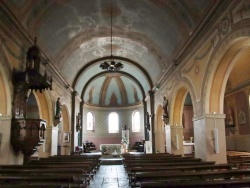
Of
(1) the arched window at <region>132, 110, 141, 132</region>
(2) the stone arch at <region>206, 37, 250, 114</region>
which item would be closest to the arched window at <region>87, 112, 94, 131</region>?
(1) the arched window at <region>132, 110, 141, 132</region>

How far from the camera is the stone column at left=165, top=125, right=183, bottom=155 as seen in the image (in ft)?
47.2

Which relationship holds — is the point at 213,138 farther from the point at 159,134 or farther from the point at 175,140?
the point at 159,134

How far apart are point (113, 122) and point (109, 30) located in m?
14.5

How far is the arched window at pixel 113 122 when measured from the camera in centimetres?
2794

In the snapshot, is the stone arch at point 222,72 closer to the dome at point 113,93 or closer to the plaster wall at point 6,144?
the plaster wall at point 6,144

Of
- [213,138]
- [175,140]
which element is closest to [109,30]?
[175,140]

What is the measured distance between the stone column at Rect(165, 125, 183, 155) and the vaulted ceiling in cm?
366

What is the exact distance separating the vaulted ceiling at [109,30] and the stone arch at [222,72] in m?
1.54

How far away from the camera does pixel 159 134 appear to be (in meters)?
19.0

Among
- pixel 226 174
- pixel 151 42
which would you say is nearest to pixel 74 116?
pixel 151 42

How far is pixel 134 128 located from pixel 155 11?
1725 cm

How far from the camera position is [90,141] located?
26.7m

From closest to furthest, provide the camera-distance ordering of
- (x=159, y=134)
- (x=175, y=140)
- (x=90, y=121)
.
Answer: (x=175, y=140)
(x=159, y=134)
(x=90, y=121)

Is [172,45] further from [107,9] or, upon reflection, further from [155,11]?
[107,9]
